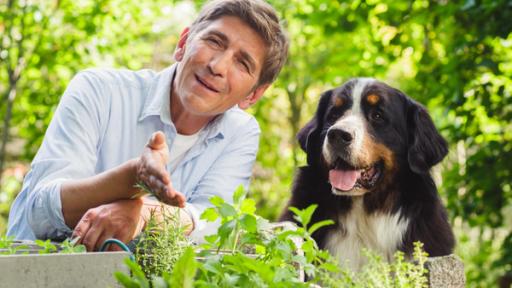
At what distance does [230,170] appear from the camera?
294 cm

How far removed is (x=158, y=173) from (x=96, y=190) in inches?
20.5

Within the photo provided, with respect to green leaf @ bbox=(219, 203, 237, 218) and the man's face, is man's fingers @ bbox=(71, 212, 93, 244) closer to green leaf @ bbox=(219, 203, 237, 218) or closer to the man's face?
green leaf @ bbox=(219, 203, 237, 218)

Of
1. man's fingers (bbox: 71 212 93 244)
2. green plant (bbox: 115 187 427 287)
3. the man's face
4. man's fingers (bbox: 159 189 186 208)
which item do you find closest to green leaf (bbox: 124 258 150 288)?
green plant (bbox: 115 187 427 287)

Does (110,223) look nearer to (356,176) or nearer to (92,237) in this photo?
(92,237)

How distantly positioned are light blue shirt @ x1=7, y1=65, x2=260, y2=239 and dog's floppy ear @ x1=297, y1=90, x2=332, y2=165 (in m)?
0.31

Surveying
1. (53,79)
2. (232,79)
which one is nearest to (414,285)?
(232,79)

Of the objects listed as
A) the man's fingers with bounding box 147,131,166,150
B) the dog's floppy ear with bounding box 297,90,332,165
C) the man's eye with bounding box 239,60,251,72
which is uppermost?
the man's eye with bounding box 239,60,251,72

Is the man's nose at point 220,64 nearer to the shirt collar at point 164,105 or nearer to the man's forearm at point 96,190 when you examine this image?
the shirt collar at point 164,105

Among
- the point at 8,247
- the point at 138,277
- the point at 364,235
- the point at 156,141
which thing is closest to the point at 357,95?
the point at 364,235

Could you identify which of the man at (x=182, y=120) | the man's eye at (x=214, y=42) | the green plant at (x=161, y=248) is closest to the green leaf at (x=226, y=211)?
the green plant at (x=161, y=248)

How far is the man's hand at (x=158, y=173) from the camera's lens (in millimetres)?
1322

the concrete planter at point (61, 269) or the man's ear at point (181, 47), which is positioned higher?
the man's ear at point (181, 47)

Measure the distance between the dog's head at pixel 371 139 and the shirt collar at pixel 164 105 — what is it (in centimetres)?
53

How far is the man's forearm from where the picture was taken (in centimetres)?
160
